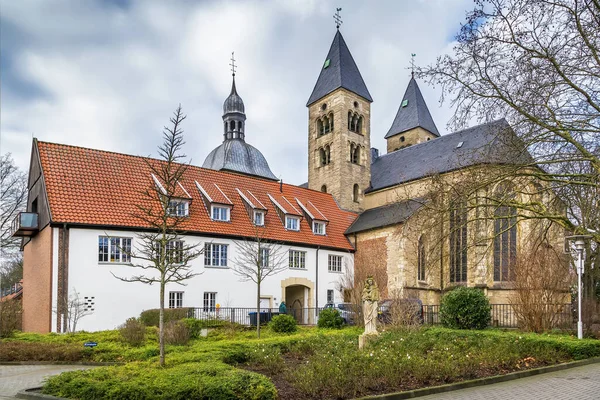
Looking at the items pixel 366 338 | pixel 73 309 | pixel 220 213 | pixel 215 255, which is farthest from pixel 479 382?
pixel 220 213

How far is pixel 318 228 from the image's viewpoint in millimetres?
34781

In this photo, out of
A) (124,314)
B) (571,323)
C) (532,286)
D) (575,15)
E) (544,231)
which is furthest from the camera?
(124,314)

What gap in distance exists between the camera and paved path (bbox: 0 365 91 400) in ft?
34.7

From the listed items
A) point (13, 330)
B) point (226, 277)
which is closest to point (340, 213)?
point (226, 277)

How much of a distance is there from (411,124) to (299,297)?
2676 centimetres

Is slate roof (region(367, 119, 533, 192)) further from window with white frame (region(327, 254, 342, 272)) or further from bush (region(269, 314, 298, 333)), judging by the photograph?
bush (region(269, 314, 298, 333))

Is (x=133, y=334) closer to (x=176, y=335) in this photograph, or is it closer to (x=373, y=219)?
(x=176, y=335)

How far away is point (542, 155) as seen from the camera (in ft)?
40.3

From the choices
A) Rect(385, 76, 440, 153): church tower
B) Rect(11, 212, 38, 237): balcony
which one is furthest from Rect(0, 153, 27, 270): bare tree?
Rect(385, 76, 440, 153): church tower

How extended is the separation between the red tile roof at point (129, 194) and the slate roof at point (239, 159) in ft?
52.4

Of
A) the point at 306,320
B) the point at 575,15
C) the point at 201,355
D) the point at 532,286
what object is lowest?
the point at 306,320

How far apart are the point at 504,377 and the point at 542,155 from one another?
5.42m

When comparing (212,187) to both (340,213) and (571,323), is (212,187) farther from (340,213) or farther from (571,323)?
(571,323)

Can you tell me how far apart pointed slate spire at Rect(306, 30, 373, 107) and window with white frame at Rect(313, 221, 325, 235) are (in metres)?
12.6
